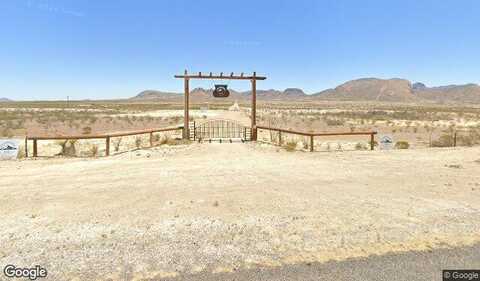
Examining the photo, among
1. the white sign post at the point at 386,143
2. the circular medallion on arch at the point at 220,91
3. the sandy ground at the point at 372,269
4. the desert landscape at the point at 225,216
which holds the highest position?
the circular medallion on arch at the point at 220,91

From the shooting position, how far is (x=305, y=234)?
5090 millimetres

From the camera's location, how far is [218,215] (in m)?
5.88

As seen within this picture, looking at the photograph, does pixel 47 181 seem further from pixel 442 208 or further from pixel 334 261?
pixel 442 208

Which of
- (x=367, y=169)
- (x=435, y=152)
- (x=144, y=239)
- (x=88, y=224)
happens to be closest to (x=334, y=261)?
(x=144, y=239)

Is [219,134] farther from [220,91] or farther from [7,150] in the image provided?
[7,150]

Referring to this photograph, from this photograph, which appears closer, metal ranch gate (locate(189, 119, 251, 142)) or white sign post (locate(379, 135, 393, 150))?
white sign post (locate(379, 135, 393, 150))

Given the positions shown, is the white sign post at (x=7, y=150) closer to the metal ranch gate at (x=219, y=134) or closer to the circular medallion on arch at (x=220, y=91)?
the metal ranch gate at (x=219, y=134)

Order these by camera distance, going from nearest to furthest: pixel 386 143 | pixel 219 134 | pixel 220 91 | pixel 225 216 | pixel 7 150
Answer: pixel 225 216, pixel 7 150, pixel 386 143, pixel 220 91, pixel 219 134

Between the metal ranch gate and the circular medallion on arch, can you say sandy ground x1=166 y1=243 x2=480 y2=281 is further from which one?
the circular medallion on arch

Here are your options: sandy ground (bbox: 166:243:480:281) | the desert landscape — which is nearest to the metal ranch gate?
the desert landscape

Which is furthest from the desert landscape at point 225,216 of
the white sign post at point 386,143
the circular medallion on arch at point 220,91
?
the circular medallion on arch at point 220,91

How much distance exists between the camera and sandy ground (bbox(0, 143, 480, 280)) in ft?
14.2

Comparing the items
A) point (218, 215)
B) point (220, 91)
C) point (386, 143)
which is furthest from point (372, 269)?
point (220, 91)

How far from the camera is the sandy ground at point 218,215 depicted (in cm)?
433
